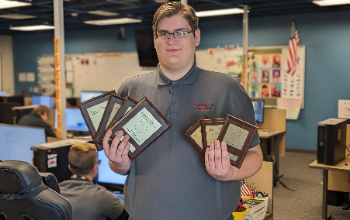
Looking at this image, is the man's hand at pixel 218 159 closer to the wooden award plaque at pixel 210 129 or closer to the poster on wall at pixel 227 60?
the wooden award plaque at pixel 210 129

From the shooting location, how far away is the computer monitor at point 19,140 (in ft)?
10.5

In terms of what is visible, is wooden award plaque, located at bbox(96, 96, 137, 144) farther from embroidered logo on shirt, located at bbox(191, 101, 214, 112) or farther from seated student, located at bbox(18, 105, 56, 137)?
seated student, located at bbox(18, 105, 56, 137)

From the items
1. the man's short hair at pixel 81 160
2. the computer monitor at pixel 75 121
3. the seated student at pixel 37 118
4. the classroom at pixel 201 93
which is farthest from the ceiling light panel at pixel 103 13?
the man's short hair at pixel 81 160

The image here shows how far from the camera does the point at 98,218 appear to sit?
7.73 feet

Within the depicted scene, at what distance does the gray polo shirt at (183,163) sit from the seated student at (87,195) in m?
1.08

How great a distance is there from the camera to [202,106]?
1.29m

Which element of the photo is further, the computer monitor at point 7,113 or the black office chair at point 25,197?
the computer monitor at point 7,113

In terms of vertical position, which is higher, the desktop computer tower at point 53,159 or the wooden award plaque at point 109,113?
the wooden award plaque at point 109,113

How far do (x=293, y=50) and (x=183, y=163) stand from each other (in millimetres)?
6237

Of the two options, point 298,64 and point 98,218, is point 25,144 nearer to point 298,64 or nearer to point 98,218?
point 98,218

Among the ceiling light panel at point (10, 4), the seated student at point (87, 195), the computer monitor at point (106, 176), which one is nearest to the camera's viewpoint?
the seated student at point (87, 195)

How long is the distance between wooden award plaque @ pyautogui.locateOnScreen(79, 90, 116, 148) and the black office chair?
0.87 ft

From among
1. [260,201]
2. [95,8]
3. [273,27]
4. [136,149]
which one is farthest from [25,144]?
[273,27]

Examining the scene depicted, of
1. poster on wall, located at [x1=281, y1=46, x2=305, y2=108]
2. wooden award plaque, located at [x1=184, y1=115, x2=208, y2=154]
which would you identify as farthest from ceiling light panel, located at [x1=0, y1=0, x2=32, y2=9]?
wooden award plaque, located at [x1=184, y1=115, x2=208, y2=154]
